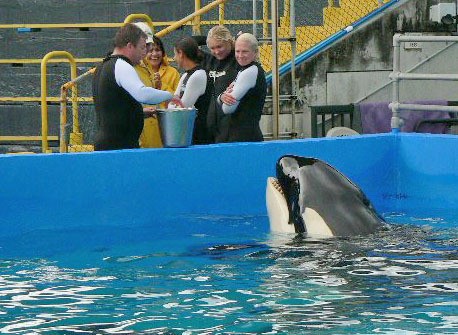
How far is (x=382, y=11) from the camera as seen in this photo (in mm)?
14820

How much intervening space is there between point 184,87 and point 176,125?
875 mm

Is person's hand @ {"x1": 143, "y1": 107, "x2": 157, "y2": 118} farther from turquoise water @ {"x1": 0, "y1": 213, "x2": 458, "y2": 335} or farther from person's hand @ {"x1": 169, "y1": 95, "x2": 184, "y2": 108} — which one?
turquoise water @ {"x1": 0, "y1": 213, "x2": 458, "y2": 335}

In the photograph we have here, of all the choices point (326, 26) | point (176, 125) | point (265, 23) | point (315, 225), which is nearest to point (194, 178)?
point (176, 125)

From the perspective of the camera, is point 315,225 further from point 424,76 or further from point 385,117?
point 385,117

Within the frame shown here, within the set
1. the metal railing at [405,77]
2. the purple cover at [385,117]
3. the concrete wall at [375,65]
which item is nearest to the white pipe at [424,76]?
the metal railing at [405,77]

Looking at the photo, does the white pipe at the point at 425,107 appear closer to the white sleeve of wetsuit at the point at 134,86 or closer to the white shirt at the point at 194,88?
the white shirt at the point at 194,88

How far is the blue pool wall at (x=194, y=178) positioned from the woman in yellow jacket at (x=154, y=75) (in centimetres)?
74

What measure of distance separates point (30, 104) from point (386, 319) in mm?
10229

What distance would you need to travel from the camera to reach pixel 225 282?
7.46 metres

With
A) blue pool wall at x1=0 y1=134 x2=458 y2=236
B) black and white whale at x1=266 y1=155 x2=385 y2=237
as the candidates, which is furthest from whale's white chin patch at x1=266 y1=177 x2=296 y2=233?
blue pool wall at x1=0 y1=134 x2=458 y2=236

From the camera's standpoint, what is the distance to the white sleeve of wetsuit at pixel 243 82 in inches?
403

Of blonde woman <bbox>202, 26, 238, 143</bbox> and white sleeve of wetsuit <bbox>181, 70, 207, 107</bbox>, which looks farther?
blonde woman <bbox>202, 26, 238, 143</bbox>

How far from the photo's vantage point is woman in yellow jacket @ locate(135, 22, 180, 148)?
10164 millimetres

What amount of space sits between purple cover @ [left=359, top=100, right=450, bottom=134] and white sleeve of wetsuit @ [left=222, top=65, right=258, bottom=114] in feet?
11.8
